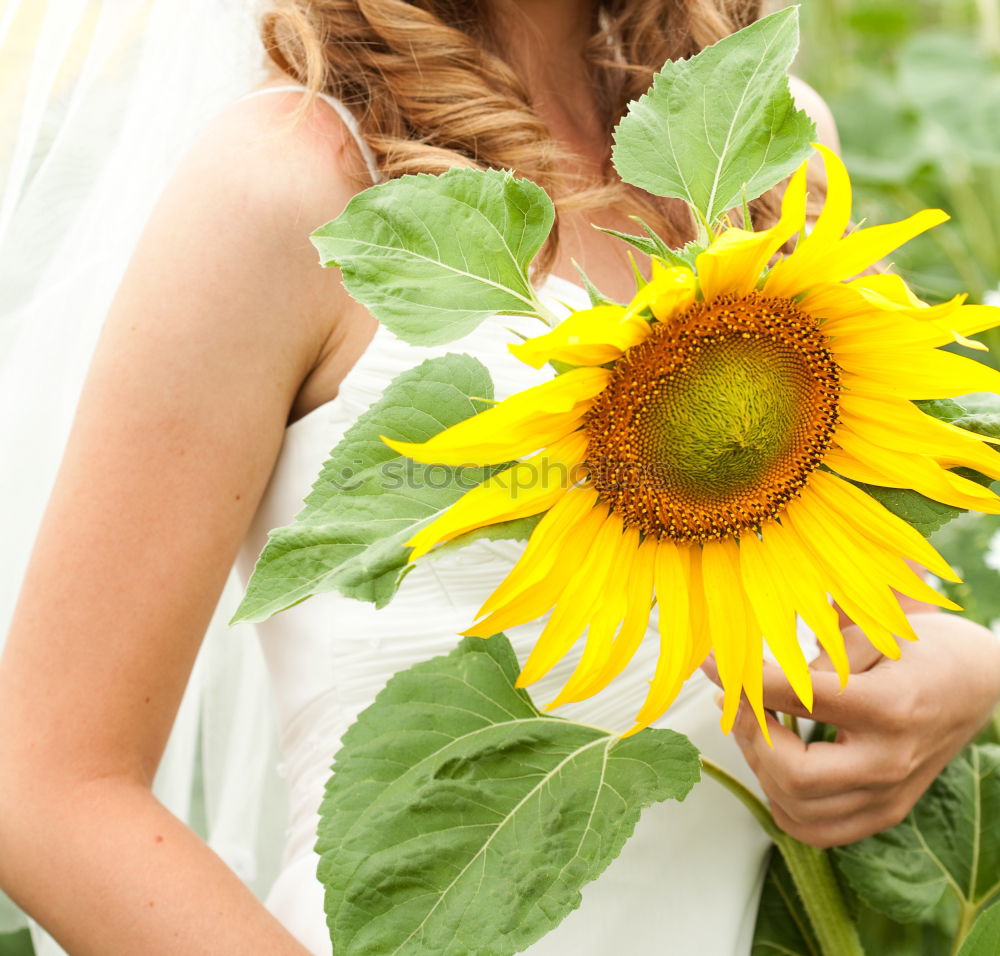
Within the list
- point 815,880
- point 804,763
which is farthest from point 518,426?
point 815,880

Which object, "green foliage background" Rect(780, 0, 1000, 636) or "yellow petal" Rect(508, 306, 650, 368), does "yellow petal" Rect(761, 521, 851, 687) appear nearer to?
"yellow petal" Rect(508, 306, 650, 368)

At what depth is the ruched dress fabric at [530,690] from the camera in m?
0.89

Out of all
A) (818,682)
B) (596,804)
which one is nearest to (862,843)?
(818,682)

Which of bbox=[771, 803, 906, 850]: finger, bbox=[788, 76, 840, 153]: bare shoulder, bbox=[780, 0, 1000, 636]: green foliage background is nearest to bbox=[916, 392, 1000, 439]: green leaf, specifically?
bbox=[771, 803, 906, 850]: finger

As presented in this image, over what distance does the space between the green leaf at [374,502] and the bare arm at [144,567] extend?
0.99 feet

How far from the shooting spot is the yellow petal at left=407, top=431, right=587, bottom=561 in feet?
1.71

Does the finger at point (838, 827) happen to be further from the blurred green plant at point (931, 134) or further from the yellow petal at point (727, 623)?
the blurred green plant at point (931, 134)

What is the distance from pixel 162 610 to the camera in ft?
2.72

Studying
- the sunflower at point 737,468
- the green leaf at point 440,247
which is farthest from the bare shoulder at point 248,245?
the sunflower at point 737,468

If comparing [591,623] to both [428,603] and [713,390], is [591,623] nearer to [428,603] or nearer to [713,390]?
[713,390]

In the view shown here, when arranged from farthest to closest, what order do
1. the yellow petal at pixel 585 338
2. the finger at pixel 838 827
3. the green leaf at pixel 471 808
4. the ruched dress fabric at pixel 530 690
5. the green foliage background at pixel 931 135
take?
the green foliage background at pixel 931 135 → the ruched dress fabric at pixel 530 690 → the finger at pixel 838 827 → the green leaf at pixel 471 808 → the yellow petal at pixel 585 338

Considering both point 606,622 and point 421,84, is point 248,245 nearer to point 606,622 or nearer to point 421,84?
point 421,84

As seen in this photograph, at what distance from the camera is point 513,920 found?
0.58 m

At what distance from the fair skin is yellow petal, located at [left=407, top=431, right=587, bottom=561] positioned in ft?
1.05
